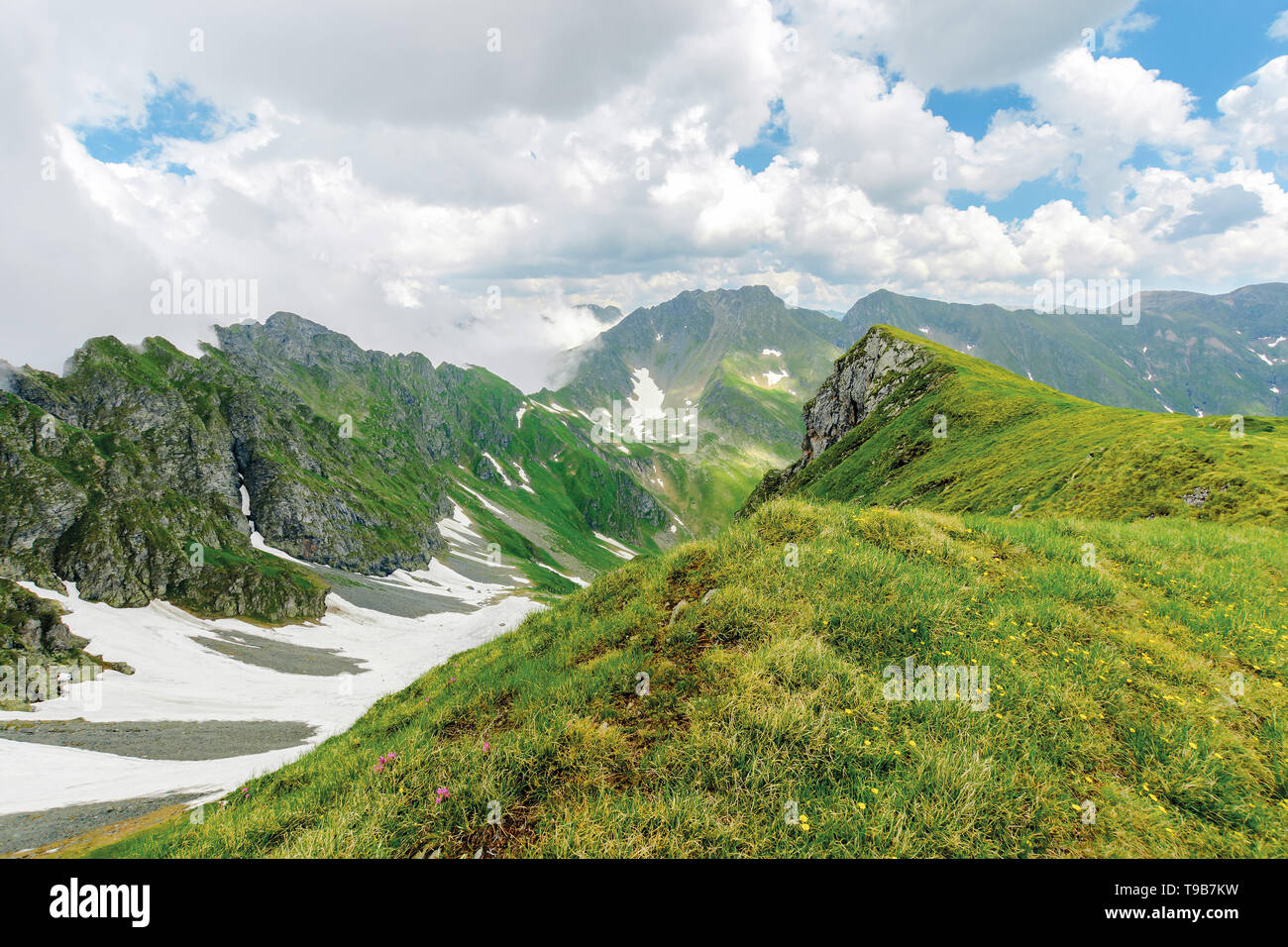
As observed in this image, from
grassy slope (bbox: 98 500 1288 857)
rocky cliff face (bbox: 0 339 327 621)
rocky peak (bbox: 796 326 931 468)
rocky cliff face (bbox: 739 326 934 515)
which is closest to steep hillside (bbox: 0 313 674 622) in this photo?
rocky cliff face (bbox: 0 339 327 621)

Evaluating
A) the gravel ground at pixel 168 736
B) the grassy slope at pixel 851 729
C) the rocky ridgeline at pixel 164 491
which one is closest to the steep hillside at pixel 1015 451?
the grassy slope at pixel 851 729

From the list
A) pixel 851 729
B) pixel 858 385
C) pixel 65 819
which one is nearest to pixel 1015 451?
pixel 858 385

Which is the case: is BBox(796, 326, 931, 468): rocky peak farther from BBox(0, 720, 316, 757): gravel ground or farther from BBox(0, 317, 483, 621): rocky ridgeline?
BBox(0, 317, 483, 621): rocky ridgeline

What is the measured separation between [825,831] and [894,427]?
95499 millimetres

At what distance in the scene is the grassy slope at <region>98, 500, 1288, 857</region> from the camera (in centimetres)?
464

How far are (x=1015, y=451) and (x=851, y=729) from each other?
2715 inches

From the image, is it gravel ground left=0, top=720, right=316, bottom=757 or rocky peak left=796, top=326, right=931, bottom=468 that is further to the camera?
rocky peak left=796, top=326, right=931, bottom=468

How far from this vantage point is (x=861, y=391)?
120 meters

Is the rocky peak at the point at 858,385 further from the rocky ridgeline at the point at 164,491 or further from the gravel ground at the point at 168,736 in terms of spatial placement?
the rocky ridgeline at the point at 164,491

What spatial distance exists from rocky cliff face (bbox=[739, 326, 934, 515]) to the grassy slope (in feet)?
289

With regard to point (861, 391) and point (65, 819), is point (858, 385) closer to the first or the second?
point (861, 391)
